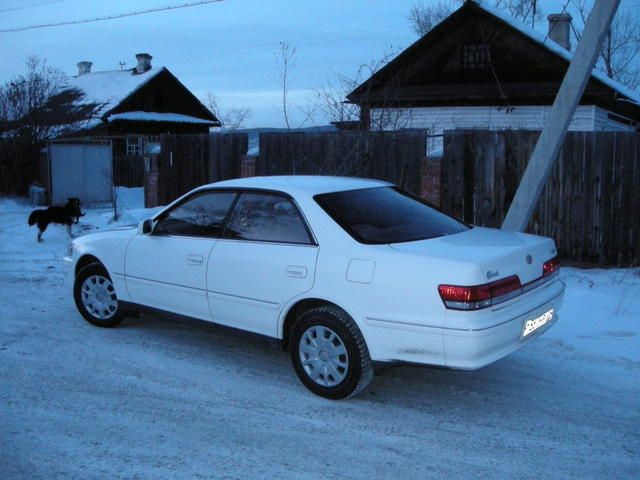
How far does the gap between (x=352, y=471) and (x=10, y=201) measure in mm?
17313

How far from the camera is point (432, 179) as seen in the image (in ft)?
34.6

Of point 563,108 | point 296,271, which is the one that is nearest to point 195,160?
point 563,108

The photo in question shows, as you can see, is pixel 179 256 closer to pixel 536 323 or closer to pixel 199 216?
pixel 199 216

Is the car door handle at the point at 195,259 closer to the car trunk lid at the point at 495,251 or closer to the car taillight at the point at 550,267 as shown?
the car trunk lid at the point at 495,251

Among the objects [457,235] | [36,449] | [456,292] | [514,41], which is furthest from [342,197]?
[514,41]

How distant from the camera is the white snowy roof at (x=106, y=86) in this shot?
32.1 meters

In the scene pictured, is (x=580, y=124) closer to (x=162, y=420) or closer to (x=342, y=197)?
(x=342, y=197)

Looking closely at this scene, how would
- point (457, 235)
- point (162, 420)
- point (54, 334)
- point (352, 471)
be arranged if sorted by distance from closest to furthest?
1. point (352, 471)
2. point (162, 420)
3. point (457, 235)
4. point (54, 334)

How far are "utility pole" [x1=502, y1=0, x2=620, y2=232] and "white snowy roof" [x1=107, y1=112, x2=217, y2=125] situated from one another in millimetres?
26981

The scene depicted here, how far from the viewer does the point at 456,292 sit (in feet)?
13.9

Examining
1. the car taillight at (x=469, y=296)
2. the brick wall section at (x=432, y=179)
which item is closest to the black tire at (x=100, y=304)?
the car taillight at (x=469, y=296)

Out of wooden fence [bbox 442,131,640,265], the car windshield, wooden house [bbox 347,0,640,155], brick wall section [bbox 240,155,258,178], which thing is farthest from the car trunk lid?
wooden house [bbox 347,0,640,155]

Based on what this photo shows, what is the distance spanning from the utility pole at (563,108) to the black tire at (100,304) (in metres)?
4.22

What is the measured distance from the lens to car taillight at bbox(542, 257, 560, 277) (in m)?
5.00
